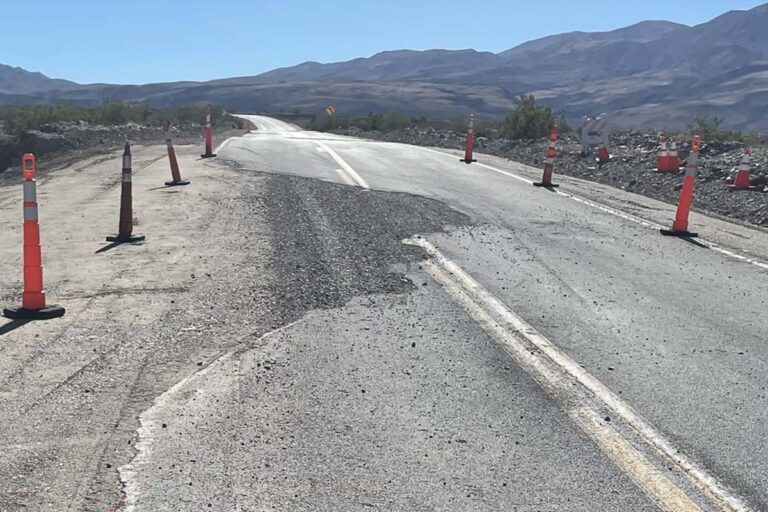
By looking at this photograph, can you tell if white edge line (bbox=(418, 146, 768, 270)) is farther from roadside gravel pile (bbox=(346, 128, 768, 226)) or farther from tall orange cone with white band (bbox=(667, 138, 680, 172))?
tall orange cone with white band (bbox=(667, 138, 680, 172))

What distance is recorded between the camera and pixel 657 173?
63.1 ft

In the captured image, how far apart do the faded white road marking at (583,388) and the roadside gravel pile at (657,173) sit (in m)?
8.23

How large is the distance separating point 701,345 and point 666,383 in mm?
1109

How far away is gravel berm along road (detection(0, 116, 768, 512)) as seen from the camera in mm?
4062

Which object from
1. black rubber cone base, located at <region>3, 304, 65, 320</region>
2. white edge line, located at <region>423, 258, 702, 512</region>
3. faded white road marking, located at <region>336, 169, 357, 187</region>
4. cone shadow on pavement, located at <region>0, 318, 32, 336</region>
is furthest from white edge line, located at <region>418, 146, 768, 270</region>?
cone shadow on pavement, located at <region>0, 318, 32, 336</region>

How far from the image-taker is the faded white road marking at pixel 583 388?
4.07 m

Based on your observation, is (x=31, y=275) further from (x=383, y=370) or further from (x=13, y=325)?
(x=383, y=370)

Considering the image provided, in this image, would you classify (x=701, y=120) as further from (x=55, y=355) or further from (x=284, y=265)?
(x=55, y=355)

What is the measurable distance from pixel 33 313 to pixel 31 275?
35cm

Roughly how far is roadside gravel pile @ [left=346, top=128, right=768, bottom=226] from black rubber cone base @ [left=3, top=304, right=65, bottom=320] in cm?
1137

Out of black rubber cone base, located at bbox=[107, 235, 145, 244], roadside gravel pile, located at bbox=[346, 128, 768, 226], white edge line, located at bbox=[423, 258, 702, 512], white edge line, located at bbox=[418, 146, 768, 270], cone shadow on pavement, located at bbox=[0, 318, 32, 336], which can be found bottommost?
cone shadow on pavement, located at bbox=[0, 318, 32, 336]

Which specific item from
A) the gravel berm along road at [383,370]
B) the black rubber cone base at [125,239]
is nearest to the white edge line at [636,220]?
the gravel berm along road at [383,370]

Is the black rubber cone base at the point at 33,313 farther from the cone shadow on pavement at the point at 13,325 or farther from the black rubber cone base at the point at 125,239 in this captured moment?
the black rubber cone base at the point at 125,239

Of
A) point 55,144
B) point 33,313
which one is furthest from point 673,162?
point 55,144
